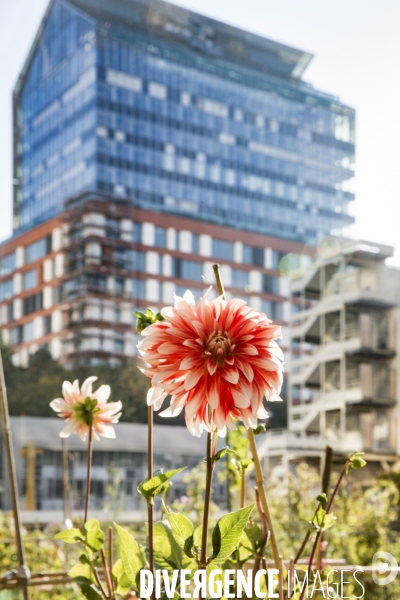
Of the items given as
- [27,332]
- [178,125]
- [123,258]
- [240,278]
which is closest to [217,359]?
[123,258]

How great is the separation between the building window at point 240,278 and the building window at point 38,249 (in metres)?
5.09

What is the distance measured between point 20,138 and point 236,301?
92.8 ft

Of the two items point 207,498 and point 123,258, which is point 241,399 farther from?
point 123,258

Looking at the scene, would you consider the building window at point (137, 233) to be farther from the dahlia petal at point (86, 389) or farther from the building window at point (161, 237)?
the dahlia petal at point (86, 389)

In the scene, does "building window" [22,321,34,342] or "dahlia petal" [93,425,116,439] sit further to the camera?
"building window" [22,321,34,342]

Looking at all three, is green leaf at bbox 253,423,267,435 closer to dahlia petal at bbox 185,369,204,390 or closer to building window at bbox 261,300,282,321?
dahlia petal at bbox 185,369,204,390

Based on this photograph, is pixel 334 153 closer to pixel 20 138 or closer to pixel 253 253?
pixel 253 253

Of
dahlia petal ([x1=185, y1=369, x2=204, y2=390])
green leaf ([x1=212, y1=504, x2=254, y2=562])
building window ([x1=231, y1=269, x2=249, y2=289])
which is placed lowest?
green leaf ([x1=212, y1=504, x2=254, y2=562])

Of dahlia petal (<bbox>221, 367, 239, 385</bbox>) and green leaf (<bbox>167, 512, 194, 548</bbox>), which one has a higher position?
dahlia petal (<bbox>221, 367, 239, 385</bbox>)

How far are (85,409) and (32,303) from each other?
23.4 m

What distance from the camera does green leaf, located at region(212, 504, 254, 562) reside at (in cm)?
41


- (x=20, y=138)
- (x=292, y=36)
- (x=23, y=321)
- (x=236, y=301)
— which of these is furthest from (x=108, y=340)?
(x=236, y=301)

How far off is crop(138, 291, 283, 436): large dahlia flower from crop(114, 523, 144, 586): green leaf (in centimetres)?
11

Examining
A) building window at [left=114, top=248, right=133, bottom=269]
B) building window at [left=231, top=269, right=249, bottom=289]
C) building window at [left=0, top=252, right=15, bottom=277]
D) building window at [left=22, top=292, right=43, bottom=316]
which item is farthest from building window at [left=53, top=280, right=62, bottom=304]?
building window at [left=231, top=269, right=249, bottom=289]
